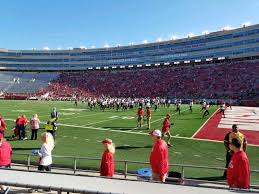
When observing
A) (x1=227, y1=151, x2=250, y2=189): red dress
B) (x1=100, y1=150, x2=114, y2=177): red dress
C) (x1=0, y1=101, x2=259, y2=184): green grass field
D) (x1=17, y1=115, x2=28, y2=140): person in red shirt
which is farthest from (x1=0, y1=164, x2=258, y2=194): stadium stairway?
(x1=17, y1=115, x2=28, y2=140): person in red shirt

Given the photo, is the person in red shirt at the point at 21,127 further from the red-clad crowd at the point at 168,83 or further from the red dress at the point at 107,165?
the red-clad crowd at the point at 168,83

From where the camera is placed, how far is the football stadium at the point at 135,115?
6.69 m

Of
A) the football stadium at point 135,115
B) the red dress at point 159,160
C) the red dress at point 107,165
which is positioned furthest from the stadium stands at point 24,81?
the red dress at point 159,160

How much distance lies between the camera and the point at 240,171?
6.16 m

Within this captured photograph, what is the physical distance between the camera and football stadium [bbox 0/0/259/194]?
21.9ft

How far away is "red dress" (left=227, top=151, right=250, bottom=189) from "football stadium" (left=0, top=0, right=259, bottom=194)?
0.06ft

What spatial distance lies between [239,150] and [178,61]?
94.5 metres

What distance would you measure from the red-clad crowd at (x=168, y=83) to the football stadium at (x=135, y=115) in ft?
0.94

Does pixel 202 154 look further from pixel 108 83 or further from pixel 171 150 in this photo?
pixel 108 83

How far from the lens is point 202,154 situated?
15.9m

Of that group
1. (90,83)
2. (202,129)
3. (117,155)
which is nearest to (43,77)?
(90,83)

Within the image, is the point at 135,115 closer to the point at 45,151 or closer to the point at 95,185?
the point at 45,151

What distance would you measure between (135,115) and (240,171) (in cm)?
3066

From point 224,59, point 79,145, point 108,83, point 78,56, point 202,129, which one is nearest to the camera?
point 79,145
